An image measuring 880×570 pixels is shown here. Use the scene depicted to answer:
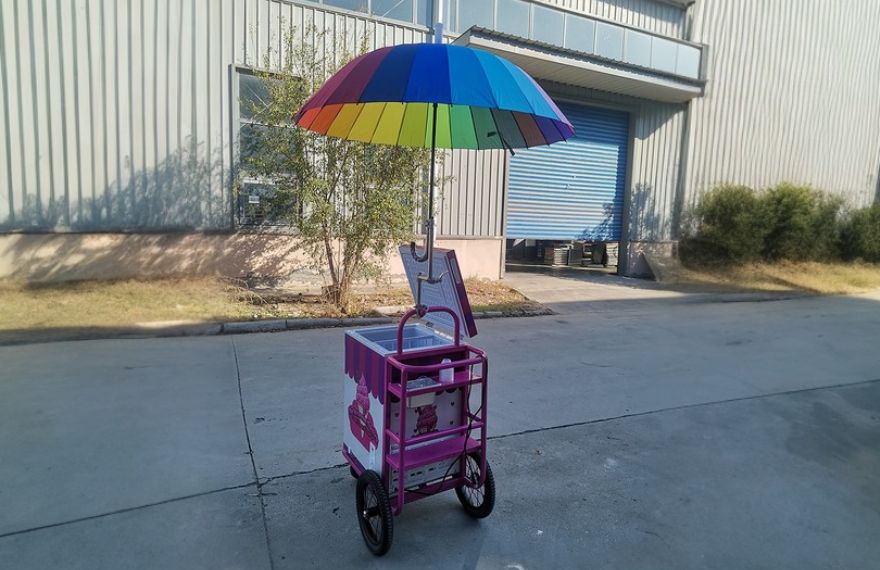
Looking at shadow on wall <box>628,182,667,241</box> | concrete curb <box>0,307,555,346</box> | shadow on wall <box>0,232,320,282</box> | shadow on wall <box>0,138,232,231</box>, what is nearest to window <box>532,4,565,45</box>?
shadow on wall <box>628,182,667,241</box>

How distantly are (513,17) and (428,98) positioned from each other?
11.1 meters

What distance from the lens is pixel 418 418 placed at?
2.98 metres

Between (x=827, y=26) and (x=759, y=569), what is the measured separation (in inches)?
838

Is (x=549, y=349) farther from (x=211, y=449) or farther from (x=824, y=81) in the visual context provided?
(x=824, y=81)

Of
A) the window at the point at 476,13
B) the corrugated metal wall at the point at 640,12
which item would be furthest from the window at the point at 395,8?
Result: the corrugated metal wall at the point at 640,12

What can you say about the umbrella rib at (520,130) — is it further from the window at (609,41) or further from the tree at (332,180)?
the window at (609,41)

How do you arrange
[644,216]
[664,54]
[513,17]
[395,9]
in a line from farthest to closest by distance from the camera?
[644,216] < [664,54] < [513,17] < [395,9]

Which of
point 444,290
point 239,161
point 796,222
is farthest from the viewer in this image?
point 796,222

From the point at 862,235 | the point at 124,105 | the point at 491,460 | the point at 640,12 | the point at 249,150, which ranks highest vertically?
the point at 640,12

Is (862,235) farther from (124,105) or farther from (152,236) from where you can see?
(124,105)

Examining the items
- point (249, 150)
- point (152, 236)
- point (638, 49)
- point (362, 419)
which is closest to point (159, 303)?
point (152, 236)

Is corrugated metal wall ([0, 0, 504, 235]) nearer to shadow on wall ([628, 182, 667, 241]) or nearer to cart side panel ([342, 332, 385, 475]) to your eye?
cart side panel ([342, 332, 385, 475])

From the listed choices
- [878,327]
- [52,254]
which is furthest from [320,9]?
[878,327]

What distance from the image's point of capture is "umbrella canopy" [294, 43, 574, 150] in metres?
2.69
